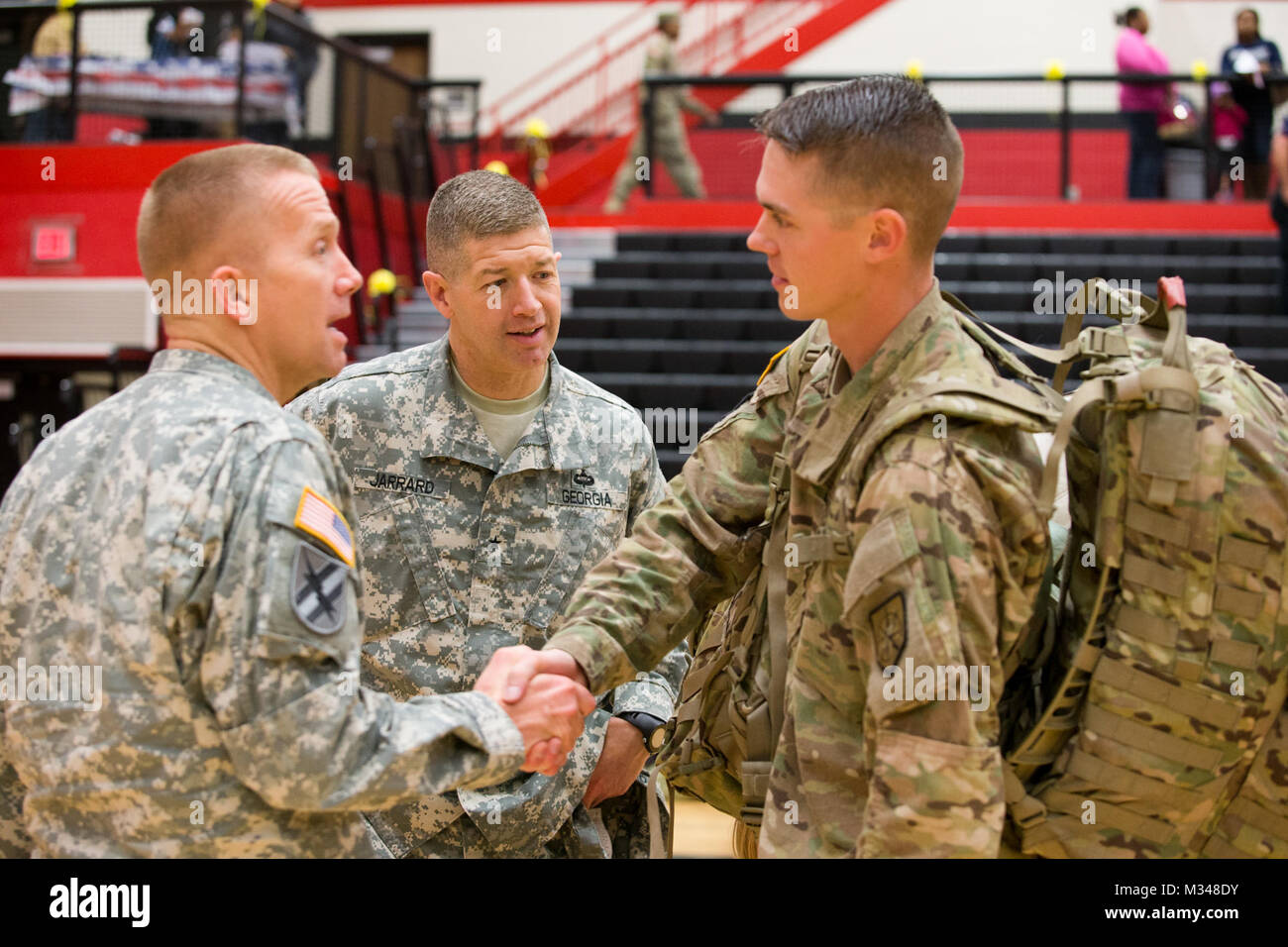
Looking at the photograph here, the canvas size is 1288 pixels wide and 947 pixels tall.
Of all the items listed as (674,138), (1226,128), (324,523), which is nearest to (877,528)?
(324,523)

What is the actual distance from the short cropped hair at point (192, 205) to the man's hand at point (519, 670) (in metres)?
0.76

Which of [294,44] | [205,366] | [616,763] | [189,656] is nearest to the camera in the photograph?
[189,656]

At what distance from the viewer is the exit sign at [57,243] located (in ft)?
29.4

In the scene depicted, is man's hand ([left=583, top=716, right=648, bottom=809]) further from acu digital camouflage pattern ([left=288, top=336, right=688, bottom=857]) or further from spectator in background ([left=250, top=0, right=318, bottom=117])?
spectator in background ([left=250, top=0, right=318, bottom=117])

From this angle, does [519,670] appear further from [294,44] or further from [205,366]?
[294,44]

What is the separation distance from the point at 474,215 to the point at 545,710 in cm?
110

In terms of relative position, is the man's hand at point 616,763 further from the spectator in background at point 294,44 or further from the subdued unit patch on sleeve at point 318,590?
the spectator in background at point 294,44

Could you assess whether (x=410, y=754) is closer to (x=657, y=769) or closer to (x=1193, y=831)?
(x=657, y=769)

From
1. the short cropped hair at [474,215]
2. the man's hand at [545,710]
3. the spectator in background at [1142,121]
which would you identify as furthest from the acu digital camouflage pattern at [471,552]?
the spectator in background at [1142,121]

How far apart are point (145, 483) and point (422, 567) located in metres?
0.96

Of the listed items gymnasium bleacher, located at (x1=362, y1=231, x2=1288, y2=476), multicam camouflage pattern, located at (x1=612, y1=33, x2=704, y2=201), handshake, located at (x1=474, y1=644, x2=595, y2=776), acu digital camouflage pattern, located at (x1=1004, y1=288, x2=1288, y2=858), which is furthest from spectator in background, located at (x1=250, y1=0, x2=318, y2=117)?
acu digital camouflage pattern, located at (x1=1004, y1=288, x2=1288, y2=858)

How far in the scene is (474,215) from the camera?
2766mm

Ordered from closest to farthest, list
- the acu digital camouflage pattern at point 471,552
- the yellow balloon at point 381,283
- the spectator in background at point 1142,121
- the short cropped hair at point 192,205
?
the short cropped hair at point 192,205
the acu digital camouflage pattern at point 471,552
the yellow balloon at point 381,283
the spectator in background at point 1142,121
